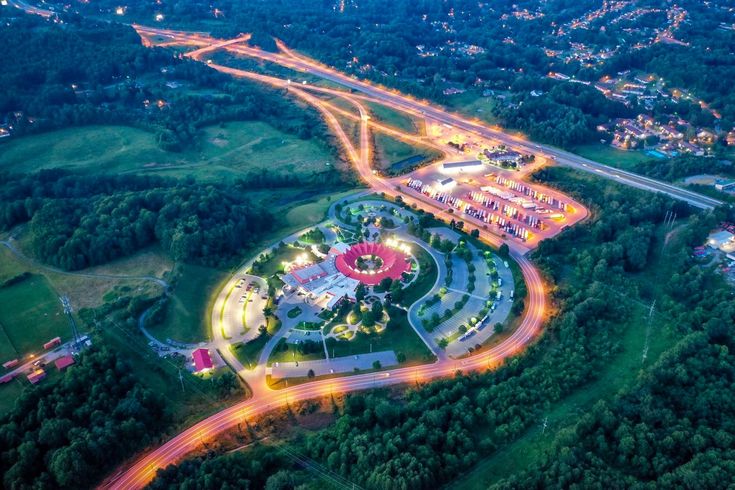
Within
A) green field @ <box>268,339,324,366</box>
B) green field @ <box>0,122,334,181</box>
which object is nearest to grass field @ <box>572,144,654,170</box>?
green field @ <box>0,122,334,181</box>

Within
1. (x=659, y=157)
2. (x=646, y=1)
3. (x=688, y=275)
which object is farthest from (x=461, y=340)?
(x=646, y=1)

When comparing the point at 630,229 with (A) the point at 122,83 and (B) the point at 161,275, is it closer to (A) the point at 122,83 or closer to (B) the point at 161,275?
(B) the point at 161,275

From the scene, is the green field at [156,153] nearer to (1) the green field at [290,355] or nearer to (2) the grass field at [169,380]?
(2) the grass field at [169,380]

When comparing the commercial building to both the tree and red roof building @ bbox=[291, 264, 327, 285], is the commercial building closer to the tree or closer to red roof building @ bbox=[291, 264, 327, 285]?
red roof building @ bbox=[291, 264, 327, 285]

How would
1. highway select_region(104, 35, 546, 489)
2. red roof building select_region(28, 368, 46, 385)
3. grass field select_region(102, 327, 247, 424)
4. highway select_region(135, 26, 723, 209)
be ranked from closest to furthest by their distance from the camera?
highway select_region(104, 35, 546, 489) → grass field select_region(102, 327, 247, 424) → red roof building select_region(28, 368, 46, 385) → highway select_region(135, 26, 723, 209)

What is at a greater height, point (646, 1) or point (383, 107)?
point (646, 1)

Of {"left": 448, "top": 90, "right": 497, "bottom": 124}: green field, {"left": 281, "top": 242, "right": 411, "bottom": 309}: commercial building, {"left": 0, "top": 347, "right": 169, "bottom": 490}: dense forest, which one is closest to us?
{"left": 0, "top": 347, "right": 169, "bottom": 490}: dense forest

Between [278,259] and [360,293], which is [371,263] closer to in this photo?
[360,293]
